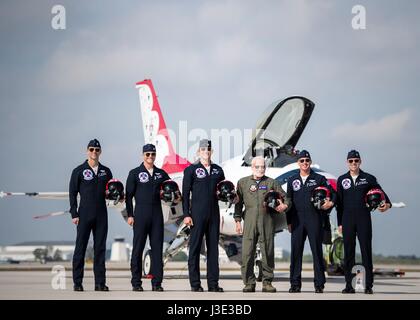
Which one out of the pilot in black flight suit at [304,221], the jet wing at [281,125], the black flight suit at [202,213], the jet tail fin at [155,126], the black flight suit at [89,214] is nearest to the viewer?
the black flight suit at [89,214]

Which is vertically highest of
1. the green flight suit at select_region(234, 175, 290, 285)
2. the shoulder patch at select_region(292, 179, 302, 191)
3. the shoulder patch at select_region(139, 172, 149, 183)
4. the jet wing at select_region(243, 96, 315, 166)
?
the jet wing at select_region(243, 96, 315, 166)

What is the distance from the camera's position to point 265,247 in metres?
13.1

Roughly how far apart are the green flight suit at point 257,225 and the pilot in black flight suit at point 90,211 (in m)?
2.26

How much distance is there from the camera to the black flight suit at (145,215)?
514 inches

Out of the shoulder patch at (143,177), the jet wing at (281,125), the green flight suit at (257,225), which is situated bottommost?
the green flight suit at (257,225)

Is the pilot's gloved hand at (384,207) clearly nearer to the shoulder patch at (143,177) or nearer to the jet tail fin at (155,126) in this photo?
the shoulder patch at (143,177)

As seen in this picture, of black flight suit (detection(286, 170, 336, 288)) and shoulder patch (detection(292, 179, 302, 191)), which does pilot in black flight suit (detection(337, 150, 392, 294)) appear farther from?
shoulder patch (detection(292, 179, 302, 191))

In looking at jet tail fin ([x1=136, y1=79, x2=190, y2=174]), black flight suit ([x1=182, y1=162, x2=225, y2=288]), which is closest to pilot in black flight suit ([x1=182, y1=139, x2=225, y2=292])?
black flight suit ([x1=182, y1=162, x2=225, y2=288])

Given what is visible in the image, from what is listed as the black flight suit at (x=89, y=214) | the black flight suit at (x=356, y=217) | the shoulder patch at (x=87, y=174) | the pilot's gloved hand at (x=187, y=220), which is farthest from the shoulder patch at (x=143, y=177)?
the black flight suit at (x=356, y=217)

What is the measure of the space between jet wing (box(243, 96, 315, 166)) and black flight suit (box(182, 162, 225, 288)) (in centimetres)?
593

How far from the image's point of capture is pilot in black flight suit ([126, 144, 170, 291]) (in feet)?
42.9
